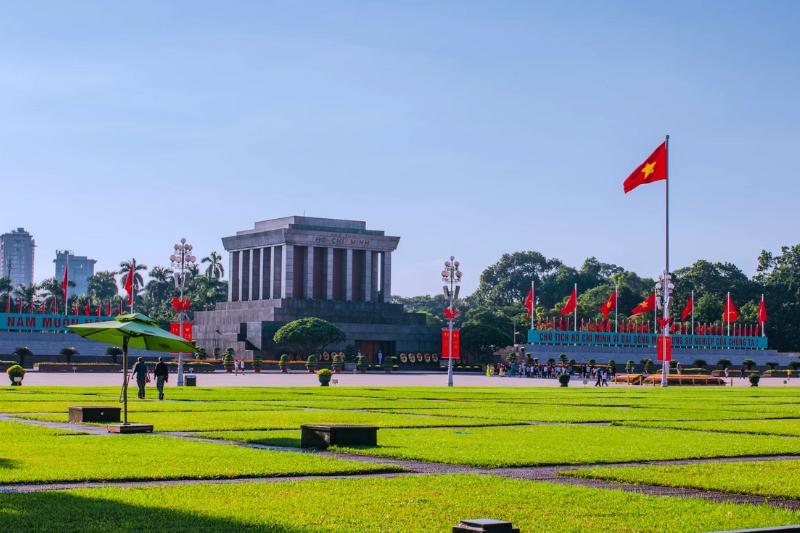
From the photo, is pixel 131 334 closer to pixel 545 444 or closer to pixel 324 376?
pixel 545 444

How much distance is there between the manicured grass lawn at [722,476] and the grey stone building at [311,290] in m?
98.8

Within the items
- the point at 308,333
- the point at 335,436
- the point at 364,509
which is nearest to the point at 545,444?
the point at 335,436

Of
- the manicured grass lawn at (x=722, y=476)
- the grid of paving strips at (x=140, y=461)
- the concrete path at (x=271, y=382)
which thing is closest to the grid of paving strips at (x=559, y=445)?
the manicured grass lawn at (x=722, y=476)

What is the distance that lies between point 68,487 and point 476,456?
769 centimetres

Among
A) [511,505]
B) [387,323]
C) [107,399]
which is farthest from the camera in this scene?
[387,323]

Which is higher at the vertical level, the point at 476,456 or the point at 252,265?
the point at 252,265

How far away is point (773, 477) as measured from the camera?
19000 millimetres

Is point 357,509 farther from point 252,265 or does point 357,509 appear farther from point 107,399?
point 252,265

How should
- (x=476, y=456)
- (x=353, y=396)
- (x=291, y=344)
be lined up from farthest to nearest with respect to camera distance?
1. (x=291, y=344)
2. (x=353, y=396)
3. (x=476, y=456)

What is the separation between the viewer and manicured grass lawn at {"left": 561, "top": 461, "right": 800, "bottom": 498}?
1748cm

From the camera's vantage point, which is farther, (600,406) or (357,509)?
(600,406)

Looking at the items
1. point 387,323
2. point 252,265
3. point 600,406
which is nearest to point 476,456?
point 600,406

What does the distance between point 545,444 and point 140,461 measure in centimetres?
858

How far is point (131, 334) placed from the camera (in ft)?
89.0
